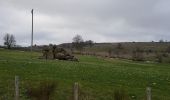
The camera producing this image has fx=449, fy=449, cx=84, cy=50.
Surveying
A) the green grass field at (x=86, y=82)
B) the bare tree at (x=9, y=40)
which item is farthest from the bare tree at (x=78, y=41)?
the green grass field at (x=86, y=82)

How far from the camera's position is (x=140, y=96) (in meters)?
26.6

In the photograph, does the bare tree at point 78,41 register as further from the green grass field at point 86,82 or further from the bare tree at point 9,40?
the green grass field at point 86,82

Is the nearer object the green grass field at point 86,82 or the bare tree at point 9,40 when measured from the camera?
the green grass field at point 86,82

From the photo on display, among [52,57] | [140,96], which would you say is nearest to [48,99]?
[140,96]

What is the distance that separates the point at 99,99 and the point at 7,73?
9280 mm

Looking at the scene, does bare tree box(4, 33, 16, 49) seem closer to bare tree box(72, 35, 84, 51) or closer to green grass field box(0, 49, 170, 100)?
bare tree box(72, 35, 84, 51)

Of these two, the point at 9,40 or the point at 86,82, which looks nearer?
the point at 86,82

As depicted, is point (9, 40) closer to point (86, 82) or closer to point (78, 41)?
point (78, 41)

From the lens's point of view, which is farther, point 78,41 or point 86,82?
point 78,41

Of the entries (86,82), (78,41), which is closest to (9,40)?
(78,41)

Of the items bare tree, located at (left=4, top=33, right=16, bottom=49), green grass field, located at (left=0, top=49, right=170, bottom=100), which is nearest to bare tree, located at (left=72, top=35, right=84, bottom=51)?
bare tree, located at (left=4, top=33, right=16, bottom=49)

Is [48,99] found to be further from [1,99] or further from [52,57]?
[52,57]

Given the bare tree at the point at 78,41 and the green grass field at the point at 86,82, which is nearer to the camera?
the green grass field at the point at 86,82

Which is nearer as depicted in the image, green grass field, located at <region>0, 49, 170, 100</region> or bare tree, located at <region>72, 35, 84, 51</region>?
green grass field, located at <region>0, 49, 170, 100</region>
